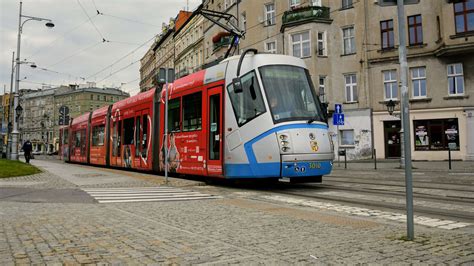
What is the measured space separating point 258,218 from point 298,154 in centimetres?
361

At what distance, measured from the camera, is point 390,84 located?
2878cm

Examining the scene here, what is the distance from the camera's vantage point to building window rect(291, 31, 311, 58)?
3073 centimetres

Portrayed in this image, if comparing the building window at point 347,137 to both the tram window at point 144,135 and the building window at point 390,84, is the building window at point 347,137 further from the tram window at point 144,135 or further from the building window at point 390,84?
the tram window at point 144,135

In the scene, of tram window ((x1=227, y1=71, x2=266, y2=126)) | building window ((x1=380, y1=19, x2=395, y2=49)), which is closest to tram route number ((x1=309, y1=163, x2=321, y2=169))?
tram window ((x1=227, y1=71, x2=266, y2=126))

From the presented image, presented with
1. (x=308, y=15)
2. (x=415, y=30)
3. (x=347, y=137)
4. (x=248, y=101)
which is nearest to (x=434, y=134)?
(x=347, y=137)

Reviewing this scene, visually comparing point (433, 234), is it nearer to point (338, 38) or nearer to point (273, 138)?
point (273, 138)

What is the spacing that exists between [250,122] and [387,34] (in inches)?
884

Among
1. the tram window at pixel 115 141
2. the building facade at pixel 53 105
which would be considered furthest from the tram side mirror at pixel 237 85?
the building facade at pixel 53 105

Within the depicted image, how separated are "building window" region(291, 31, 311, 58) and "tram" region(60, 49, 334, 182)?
1850cm

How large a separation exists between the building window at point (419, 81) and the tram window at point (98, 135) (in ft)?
66.0

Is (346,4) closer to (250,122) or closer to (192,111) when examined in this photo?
(192,111)

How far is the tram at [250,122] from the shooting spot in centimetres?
997

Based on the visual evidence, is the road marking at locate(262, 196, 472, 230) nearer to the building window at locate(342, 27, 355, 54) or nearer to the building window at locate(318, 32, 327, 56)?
the building window at locate(318, 32, 327, 56)

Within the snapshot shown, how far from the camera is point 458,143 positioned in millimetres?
25766
